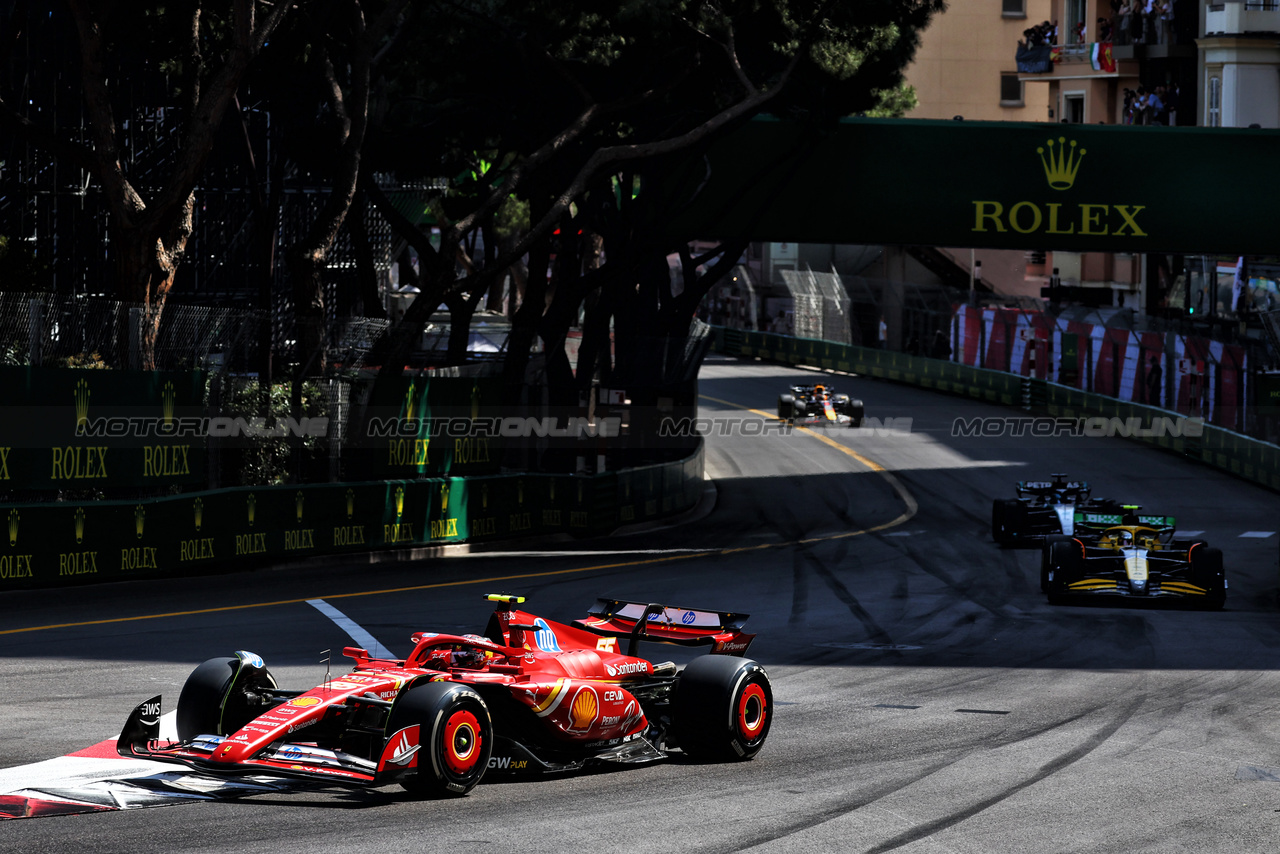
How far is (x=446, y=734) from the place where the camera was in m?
8.90

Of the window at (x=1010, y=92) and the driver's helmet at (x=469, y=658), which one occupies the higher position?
the window at (x=1010, y=92)

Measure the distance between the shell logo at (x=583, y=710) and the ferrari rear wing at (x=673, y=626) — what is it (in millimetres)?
1084

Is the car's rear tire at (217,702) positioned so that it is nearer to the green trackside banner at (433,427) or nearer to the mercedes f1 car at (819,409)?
the green trackside banner at (433,427)

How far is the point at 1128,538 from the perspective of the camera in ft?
65.1

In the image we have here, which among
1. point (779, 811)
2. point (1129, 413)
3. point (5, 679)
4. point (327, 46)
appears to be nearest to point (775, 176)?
point (327, 46)

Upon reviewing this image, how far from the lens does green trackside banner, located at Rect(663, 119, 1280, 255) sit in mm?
30609

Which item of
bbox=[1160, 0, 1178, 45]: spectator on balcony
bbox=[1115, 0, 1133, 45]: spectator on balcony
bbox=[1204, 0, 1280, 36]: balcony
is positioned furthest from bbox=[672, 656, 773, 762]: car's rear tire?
bbox=[1115, 0, 1133, 45]: spectator on balcony

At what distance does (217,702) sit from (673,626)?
11.0ft

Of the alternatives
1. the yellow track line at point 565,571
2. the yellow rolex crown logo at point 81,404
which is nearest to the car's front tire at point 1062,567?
the yellow track line at point 565,571

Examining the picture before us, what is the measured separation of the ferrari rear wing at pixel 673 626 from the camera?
1111cm

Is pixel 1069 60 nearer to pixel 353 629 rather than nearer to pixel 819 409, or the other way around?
pixel 819 409

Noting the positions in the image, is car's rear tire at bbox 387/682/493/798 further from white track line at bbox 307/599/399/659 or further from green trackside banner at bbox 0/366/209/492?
green trackside banner at bbox 0/366/209/492

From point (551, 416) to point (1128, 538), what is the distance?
36.9 ft

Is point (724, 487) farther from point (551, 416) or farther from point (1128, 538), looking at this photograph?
point (1128, 538)
